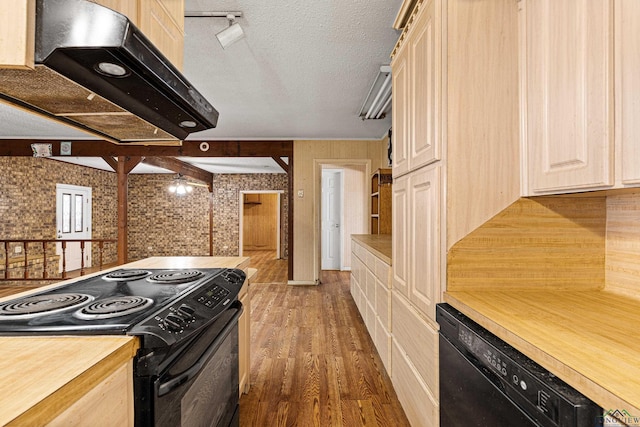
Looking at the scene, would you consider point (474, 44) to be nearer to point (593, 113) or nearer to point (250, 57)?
point (593, 113)

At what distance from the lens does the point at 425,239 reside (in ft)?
5.11

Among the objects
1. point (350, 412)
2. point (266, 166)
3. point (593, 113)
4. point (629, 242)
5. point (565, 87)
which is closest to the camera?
point (593, 113)

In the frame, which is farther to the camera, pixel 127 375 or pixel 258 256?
pixel 258 256

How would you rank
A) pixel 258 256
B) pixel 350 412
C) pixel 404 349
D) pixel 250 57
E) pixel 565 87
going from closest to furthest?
pixel 565 87
pixel 404 349
pixel 350 412
pixel 250 57
pixel 258 256

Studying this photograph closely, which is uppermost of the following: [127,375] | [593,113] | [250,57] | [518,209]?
[250,57]

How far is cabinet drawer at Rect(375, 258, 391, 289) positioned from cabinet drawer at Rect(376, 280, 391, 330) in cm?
4

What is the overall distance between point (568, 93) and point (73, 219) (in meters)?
8.71

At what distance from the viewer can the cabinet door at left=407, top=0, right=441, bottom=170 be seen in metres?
1.42

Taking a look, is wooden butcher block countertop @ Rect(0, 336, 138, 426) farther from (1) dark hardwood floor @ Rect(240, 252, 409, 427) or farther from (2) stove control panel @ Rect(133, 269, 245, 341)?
(1) dark hardwood floor @ Rect(240, 252, 409, 427)

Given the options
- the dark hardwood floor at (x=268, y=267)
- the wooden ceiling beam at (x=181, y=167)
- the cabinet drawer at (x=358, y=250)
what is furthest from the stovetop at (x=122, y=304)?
the wooden ceiling beam at (x=181, y=167)

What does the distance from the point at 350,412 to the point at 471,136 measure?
1670 mm

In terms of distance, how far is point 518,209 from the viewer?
137 cm

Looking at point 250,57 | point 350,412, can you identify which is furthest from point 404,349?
point 250,57

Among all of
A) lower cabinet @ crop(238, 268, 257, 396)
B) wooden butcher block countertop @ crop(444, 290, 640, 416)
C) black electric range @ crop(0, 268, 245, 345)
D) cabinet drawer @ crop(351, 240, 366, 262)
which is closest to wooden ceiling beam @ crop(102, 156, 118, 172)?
cabinet drawer @ crop(351, 240, 366, 262)
